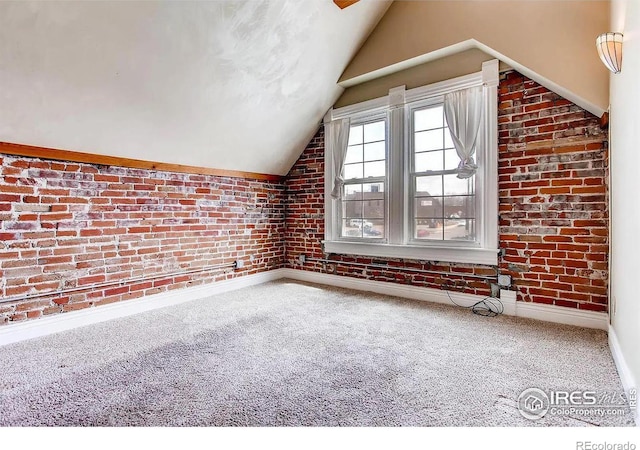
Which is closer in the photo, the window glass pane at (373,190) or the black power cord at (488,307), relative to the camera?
the black power cord at (488,307)

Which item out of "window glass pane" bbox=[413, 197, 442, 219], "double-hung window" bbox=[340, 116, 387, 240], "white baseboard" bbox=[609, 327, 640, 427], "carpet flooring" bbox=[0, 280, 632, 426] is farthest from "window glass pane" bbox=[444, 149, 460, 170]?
"white baseboard" bbox=[609, 327, 640, 427]

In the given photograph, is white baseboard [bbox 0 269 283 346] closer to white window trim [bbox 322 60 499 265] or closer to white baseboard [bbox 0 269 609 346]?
white baseboard [bbox 0 269 609 346]

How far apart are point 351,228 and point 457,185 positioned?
1.53m

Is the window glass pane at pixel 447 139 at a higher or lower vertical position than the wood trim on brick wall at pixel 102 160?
higher

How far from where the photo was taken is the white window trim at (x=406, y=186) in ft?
11.0

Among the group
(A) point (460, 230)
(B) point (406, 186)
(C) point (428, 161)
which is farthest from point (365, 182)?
(A) point (460, 230)

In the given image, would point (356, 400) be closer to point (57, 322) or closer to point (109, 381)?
point (109, 381)

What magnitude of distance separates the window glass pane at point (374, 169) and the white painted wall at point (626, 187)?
2.24 m

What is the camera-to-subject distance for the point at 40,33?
2201 mm

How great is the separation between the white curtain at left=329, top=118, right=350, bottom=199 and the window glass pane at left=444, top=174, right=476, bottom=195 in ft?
4.70

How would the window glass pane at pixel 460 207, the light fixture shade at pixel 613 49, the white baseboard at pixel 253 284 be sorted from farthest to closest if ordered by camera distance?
1. the window glass pane at pixel 460 207
2. the white baseboard at pixel 253 284
3. the light fixture shade at pixel 613 49

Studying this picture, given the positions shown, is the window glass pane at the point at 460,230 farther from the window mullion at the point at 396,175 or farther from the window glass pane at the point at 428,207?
the window mullion at the point at 396,175

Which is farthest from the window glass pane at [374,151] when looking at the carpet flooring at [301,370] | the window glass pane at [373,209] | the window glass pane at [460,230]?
the carpet flooring at [301,370]

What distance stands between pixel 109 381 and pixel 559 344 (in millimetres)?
3179
